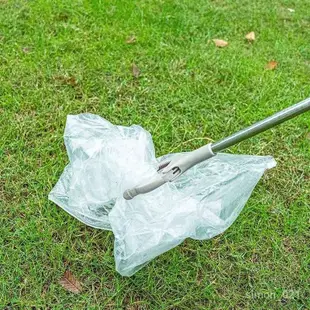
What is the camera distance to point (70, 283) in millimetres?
1654

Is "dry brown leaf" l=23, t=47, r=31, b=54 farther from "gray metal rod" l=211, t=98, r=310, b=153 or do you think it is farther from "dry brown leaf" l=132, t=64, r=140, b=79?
"gray metal rod" l=211, t=98, r=310, b=153

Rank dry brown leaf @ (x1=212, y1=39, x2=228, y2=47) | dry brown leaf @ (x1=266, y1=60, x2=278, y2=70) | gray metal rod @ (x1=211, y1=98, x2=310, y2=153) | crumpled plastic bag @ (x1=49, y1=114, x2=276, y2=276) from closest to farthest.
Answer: gray metal rod @ (x1=211, y1=98, x2=310, y2=153) < crumpled plastic bag @ (x1=49, y1=114, x2=276, y2=276) < dry brown leaf @ (x1=266, y1=60, x2=278, y2=70) < dry brown leaf @ (x1=212, y1=39, x2=228, y2=47)

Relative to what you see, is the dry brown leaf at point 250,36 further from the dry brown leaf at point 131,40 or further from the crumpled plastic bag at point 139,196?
the crumpled plastic bag at point 139,196

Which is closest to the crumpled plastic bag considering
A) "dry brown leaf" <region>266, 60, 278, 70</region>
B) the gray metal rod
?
the gray metal rod

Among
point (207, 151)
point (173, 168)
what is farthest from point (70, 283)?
point (207, 151)

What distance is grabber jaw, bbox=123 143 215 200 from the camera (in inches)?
55.9

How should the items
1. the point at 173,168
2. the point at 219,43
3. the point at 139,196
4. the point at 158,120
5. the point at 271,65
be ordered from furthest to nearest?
the point at 219,43, the point at 271,65, the point at 158,120, the point at 139,196, the point at 173,168

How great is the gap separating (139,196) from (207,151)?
35 cm

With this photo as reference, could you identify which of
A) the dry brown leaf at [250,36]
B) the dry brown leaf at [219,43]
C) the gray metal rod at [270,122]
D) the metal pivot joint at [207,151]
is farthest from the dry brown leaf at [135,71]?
the gray metal rod at [270,122]

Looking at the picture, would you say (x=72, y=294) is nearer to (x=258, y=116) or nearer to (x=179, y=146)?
(x=179, y=146)

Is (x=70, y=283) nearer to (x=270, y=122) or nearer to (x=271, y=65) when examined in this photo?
(x=270, y=122)

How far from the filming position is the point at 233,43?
8.92 feet

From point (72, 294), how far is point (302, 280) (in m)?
0.89

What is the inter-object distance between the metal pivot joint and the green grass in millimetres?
372
